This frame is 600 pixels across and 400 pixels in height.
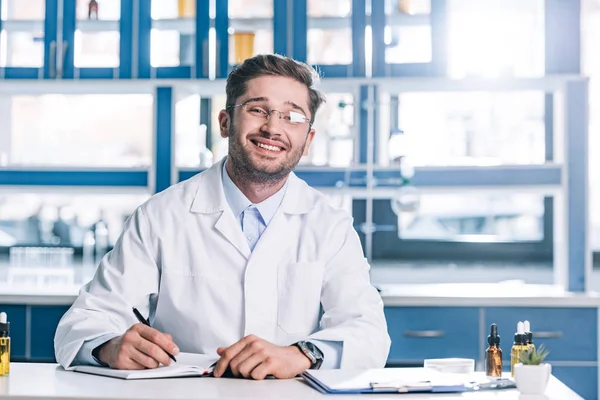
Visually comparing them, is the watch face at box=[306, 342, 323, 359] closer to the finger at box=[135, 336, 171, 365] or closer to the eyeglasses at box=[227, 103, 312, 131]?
the finger at box=[135, 336, 171, 365]

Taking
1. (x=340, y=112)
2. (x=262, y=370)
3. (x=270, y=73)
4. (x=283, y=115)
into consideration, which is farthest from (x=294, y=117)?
(x=340, y=112)

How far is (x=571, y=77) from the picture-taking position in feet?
12.1

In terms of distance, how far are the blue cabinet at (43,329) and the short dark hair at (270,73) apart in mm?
1580

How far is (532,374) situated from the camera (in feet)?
5.08

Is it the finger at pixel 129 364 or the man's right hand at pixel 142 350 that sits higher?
the man's right hand at pixel 142 350

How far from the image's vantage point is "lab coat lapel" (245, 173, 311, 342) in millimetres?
2082

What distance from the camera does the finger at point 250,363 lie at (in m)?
1.68

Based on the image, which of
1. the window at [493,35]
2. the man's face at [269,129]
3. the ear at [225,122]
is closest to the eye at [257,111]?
the man's face at [269,129]

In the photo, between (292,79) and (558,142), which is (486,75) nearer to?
(558,142)

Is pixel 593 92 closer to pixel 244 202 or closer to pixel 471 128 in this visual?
pixel 471 128

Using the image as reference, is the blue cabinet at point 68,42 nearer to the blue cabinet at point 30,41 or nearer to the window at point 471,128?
the blue cabinet at point 30,41

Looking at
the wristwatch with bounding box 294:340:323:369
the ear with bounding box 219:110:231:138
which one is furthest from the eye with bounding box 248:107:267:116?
the wristwatch with bounding box 294:340:323:369

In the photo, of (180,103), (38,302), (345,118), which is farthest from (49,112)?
(345,118)

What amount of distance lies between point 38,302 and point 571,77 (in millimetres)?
2443
